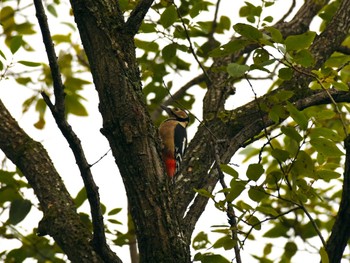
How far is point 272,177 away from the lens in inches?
130

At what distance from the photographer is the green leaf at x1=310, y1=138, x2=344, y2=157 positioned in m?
3.21

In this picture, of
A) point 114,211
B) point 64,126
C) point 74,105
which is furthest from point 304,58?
point 74,105

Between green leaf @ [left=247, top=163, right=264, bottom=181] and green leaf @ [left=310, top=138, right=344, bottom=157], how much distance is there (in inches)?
11.0

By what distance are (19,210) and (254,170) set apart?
1.85 m

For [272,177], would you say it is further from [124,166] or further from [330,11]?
[330,11]

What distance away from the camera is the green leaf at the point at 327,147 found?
321 cm

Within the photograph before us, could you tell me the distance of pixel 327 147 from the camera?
10.6ft

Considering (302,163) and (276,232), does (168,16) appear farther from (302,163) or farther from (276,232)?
(276,232)

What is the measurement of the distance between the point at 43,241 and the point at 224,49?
7.57 ft

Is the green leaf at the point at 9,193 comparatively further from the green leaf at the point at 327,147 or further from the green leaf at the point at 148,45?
the green leaf at the point at 327,147

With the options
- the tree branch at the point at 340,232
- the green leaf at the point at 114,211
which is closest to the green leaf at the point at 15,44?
the green leaf at the point at 114,211

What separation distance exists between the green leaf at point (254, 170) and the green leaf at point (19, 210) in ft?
5.80

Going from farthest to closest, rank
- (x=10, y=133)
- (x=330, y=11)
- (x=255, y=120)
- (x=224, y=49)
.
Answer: (x=330, y=11) → (x=255, y=120) → (x=10, y=133) → (x=224, y=49)

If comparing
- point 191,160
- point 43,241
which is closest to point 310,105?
point 191,160
